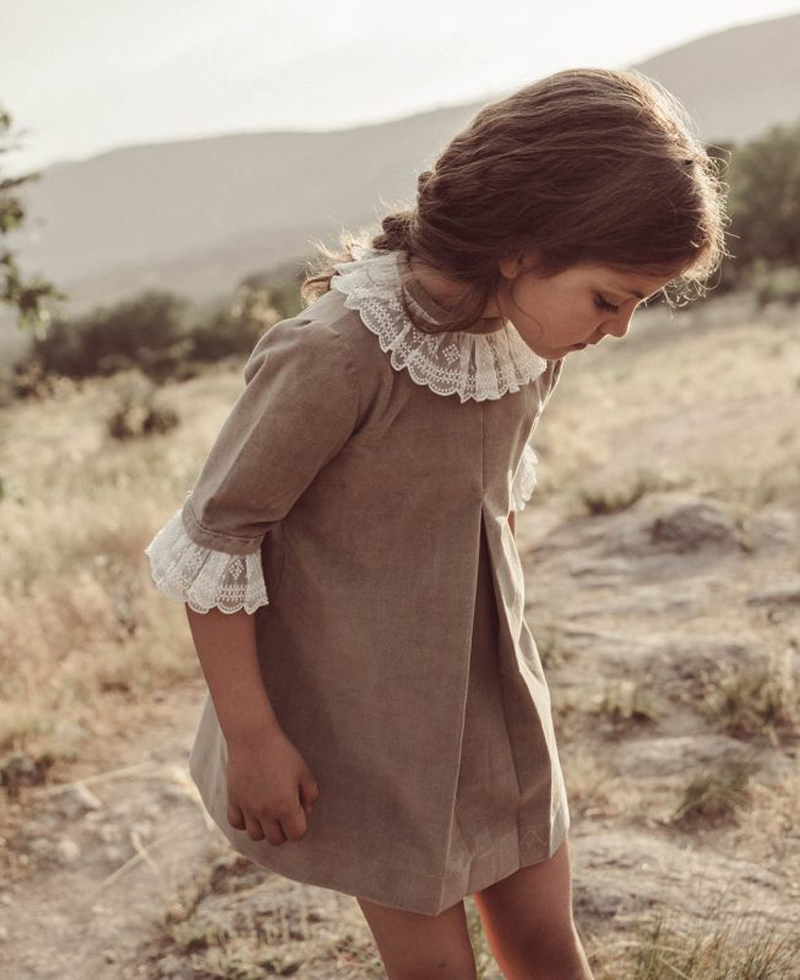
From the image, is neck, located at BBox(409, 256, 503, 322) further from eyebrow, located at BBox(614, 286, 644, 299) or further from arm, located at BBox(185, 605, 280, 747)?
arm, located at BBox(185, 605, 280, 747)

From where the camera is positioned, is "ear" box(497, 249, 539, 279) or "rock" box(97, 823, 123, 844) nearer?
"ear" box(497, 249, 539, 279)

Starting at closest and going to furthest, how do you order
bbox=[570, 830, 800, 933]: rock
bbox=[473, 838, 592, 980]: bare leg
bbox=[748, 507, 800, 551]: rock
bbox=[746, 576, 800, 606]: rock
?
bbox=[473, 838, 592, 980]: bare leg → bbox=[570, 830, 800, 933]: rock → bbox=[746, 576, 800, 606]: rock → bbox=[748, 507, 800, 551]: rock

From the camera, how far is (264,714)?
1.50 meters

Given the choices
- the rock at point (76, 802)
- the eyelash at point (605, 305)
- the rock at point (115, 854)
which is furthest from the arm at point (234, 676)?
the rock at point (76, 802)

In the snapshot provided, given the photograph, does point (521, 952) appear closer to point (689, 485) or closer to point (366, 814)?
point (366, 814)

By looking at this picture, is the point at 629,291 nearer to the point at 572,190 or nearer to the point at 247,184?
the point at 572,190

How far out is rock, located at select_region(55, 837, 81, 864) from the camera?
3074mm

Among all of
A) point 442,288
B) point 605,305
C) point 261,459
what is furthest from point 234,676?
point 605,305

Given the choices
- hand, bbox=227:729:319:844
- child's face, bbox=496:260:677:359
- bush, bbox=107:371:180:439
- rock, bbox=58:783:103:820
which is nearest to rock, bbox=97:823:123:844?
Answer: rock, bbox=58:783:103:820

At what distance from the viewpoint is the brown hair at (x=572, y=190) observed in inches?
55.9

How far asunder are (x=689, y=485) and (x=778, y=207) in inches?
746

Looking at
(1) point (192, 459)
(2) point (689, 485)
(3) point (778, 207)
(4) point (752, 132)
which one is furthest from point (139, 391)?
(4) point (752, 132)

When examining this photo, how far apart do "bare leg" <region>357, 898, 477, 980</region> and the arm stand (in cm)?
34

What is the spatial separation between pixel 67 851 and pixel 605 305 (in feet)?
8.05
